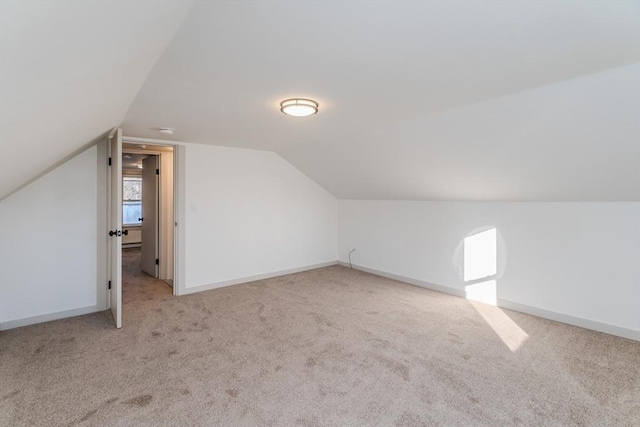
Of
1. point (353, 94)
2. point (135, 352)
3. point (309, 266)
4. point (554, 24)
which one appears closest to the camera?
point (554, 24)

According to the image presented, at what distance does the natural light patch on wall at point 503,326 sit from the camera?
302cm

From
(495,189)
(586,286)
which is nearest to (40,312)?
(495,189)

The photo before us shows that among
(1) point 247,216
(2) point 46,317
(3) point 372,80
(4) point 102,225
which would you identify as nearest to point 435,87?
(3) point 372,80

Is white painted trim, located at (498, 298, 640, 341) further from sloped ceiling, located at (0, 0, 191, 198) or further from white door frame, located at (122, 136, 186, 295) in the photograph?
sloped ceiling, located at (0, 0, 191, 198)

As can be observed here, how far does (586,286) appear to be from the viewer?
333 cm

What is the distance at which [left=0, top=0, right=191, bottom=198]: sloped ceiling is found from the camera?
2.74ft

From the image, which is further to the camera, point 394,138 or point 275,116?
point 394,138

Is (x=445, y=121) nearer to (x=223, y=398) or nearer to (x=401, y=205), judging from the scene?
(x=401, y=205)

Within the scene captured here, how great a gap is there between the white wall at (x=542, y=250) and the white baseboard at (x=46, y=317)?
416 centimetres

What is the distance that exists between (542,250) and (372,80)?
286 cm

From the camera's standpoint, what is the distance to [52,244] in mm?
3504

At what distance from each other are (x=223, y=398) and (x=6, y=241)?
2.87 meters

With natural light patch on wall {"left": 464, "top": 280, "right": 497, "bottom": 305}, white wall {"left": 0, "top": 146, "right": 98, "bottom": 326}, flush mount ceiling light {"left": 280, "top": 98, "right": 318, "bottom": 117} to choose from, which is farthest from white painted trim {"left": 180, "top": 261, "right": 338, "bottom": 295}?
flush mount ceiling light {"left": 280, "top": 98, "right": 318, "bottom": 117}

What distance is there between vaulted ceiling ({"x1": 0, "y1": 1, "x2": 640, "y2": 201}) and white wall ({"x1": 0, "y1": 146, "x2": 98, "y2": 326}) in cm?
103
